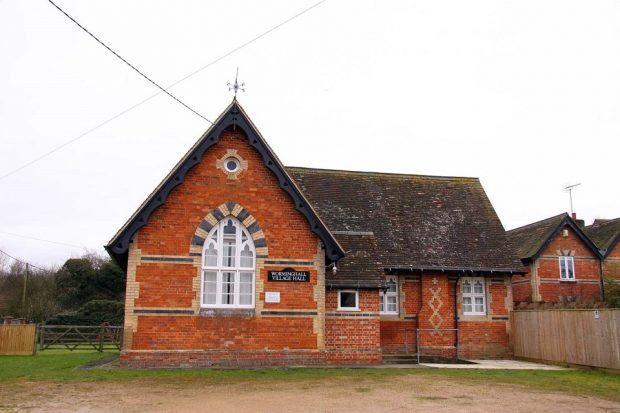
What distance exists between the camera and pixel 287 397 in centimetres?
1133

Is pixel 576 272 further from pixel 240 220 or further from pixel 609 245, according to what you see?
pixel 240 220

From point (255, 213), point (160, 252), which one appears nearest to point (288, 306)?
point (255, 213)

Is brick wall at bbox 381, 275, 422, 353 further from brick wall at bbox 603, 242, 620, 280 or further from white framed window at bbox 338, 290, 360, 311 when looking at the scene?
brick wall at bbox 603, 242, 620, 280

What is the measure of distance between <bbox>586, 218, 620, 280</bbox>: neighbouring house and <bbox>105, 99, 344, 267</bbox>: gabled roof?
1912cm

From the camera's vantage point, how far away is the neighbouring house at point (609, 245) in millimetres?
29859

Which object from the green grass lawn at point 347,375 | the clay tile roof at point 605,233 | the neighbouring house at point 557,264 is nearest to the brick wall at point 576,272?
the neighbouring house at point 557,264

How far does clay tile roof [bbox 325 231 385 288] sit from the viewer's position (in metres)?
18.6

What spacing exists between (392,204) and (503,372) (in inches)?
390

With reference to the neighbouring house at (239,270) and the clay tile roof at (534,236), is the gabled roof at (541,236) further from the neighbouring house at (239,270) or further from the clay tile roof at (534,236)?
the neighbouring house at (239,270)

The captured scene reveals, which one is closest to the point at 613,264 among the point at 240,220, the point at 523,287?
the point at 523,287

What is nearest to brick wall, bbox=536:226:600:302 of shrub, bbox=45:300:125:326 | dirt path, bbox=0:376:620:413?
dirt path, bbox=0:376:620:413

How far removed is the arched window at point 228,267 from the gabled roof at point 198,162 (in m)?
1.89

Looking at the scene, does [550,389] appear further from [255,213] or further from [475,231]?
[475,231]

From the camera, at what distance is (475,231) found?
24.3 m
